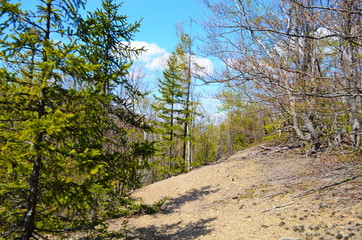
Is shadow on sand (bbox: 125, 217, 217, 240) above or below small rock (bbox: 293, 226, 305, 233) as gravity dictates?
below

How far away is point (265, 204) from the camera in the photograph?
228 inches

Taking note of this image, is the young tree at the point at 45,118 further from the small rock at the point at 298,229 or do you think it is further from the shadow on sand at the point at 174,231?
the small rock at the point at 298,229

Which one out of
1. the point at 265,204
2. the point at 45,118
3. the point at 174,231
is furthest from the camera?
the point at 174,231

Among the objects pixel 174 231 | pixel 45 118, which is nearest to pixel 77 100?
pixel 45 118

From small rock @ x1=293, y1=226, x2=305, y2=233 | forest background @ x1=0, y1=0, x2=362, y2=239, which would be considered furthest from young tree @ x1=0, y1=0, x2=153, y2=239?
small rock @ x1=293, y1=226, x2=305, y2=233

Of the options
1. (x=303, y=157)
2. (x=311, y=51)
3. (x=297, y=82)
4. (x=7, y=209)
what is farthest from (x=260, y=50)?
(x=7, y=209)

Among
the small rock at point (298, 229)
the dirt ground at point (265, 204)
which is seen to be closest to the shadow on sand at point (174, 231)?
the dirt ground at point (265, 204)

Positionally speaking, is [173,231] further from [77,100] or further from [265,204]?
[77,100]

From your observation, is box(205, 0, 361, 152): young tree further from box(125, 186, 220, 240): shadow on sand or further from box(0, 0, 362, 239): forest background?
box(125, 186, 220, 240): shadow on sand

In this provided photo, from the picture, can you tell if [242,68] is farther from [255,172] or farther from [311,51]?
[255,172]

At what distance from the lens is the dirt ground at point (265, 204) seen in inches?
169

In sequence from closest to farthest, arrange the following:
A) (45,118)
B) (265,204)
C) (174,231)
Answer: (45,118) → (265,204) → (174,231)

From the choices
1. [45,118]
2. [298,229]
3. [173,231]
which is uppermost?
[45,118]

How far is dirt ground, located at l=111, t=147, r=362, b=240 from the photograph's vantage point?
14.1ft
